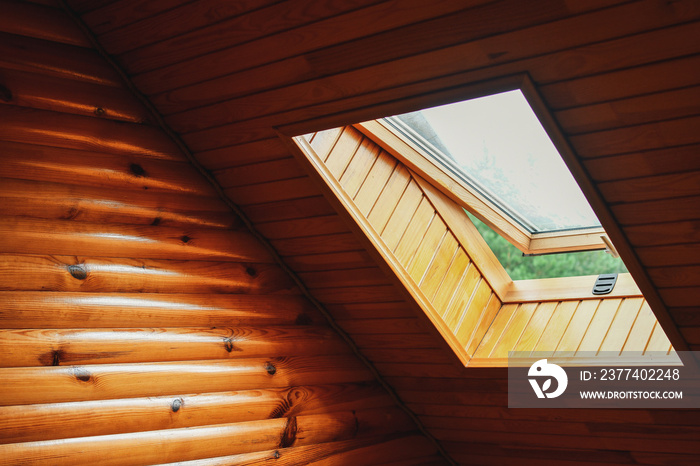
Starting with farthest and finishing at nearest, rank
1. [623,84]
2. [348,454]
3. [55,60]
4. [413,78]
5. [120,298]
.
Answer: [348,454], [120,298], [55,60], [413,78], [623,84]

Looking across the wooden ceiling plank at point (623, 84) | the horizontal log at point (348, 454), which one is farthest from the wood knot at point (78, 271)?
the wooden ceiling plank at point (623, 84)

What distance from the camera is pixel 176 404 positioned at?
2.39 meters

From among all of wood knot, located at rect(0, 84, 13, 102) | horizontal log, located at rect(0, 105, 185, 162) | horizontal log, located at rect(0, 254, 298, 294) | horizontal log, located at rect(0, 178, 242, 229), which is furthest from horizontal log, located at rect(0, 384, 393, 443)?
wood knot, located at rect(0, 84, 13, 102)

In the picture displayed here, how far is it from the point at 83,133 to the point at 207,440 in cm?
121

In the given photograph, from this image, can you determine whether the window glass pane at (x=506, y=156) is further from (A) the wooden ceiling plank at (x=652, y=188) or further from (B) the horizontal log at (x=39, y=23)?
(B) the horizontal log at (x=39, y=23)

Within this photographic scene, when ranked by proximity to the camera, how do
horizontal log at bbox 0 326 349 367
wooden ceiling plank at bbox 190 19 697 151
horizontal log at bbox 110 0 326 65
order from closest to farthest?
wooden ceiling plank at bbox 190 19 697 151 < horizontal log at bbox 110 0 326 65 < horizontal log at bbox 0 326 349 367

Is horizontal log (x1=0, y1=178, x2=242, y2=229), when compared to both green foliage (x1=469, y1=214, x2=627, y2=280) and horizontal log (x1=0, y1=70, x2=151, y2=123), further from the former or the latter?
green foliage (x1=469, y1=214, x2=627, y2=280)

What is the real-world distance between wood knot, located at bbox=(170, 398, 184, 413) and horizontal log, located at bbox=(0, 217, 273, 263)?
534mm

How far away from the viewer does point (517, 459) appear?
300cm

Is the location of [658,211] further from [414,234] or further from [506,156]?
[414,234]

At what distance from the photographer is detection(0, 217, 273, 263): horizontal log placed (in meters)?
2.14

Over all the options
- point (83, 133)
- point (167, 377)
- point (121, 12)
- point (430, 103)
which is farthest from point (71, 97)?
point (430, 103)

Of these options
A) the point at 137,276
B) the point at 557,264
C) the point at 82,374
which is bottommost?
the point at 82,374

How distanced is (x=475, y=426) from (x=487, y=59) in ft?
6.23
